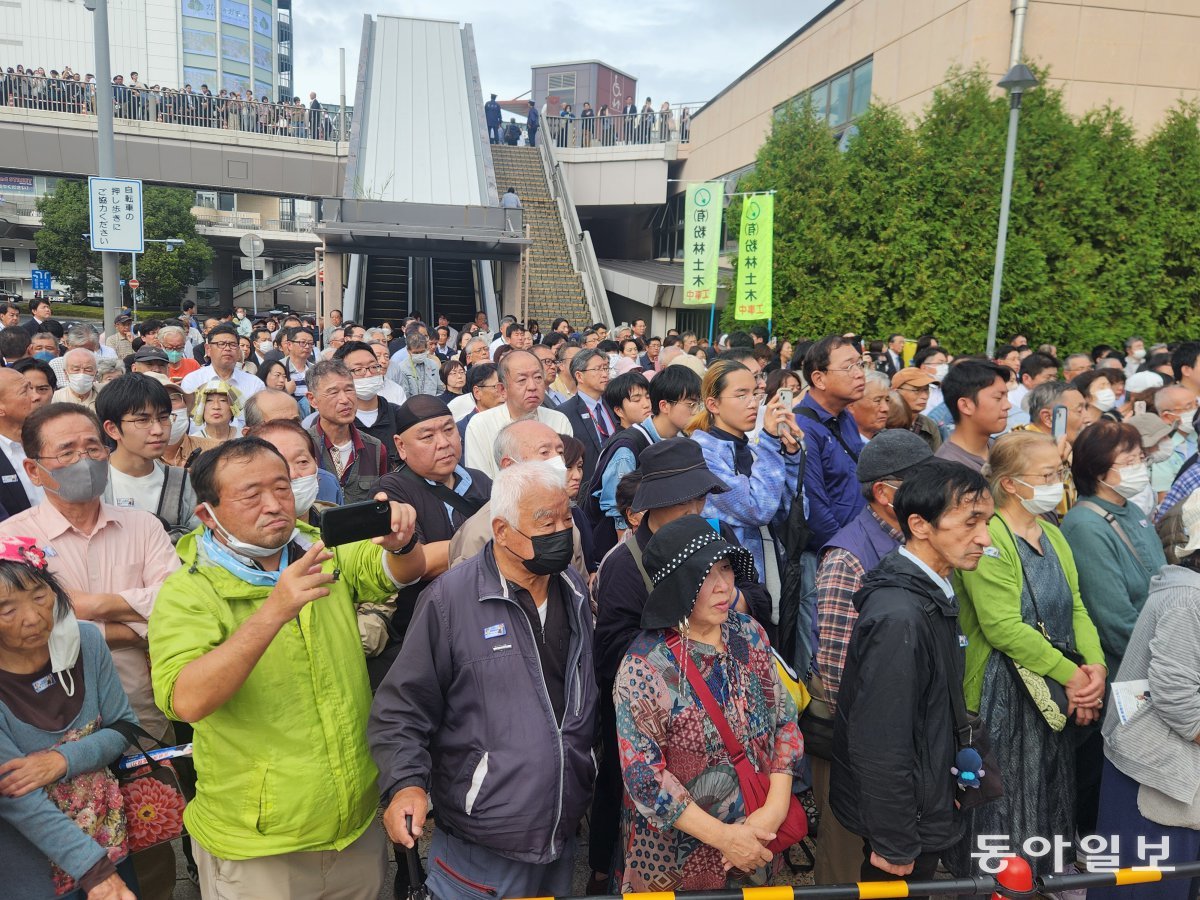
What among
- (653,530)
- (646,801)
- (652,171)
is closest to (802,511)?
(653,530)

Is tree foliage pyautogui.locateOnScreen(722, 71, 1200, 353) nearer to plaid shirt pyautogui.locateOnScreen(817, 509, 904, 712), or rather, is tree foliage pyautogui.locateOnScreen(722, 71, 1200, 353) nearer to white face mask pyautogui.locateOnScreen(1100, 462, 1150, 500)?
white face mask pyautogui.locateOnScreen(1100, 462, 1150, 500)

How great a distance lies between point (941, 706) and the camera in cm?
284

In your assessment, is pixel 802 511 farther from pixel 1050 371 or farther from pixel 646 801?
pixel 1050 371

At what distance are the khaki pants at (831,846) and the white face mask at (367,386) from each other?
4.06m

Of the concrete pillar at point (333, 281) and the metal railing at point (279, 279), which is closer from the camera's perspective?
the concrete pillar at point (333, 281)

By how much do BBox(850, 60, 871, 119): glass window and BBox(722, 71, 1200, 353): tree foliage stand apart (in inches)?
158

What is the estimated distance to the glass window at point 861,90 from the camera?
729 inches

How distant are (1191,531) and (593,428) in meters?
4.03

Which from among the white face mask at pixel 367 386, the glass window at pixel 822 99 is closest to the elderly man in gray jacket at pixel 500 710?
the white face mask at pixel 367 386

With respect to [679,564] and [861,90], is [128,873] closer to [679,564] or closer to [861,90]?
[679,564]

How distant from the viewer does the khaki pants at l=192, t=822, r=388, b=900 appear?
2529 millimetres

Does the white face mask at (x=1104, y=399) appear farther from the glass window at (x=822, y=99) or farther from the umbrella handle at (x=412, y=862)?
the glass window at (x=822, y=99)

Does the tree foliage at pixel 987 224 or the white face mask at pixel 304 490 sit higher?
the tree foliage at pixel 987 224

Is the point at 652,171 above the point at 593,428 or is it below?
above
